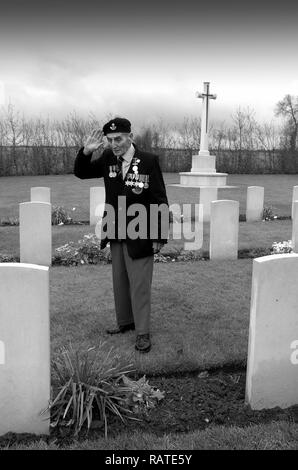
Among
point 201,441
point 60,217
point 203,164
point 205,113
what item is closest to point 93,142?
point 201,441

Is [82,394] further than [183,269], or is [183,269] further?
[183,269]

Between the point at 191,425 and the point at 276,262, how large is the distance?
3.91 ft

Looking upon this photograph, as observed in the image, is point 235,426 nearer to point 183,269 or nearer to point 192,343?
point 192,343

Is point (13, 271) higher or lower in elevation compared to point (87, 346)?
higher

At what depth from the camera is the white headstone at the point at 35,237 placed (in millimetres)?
7445

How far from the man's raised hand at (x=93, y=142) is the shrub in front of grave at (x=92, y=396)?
5.58 feet

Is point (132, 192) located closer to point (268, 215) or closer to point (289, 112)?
point (268, 215)

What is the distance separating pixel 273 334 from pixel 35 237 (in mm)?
5233

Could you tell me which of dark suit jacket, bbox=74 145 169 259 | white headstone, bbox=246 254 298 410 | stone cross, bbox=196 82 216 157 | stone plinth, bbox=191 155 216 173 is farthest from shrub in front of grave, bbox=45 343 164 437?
stone cross, bbox=196 82 216 157

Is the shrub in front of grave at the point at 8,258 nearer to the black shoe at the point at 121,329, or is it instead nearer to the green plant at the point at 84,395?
the black shoe at the point at 121,329

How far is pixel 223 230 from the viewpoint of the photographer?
8008 millimetres

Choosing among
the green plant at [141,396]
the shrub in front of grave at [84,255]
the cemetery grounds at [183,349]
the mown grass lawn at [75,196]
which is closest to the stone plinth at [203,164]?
the mown grass lawn at [75,196]
